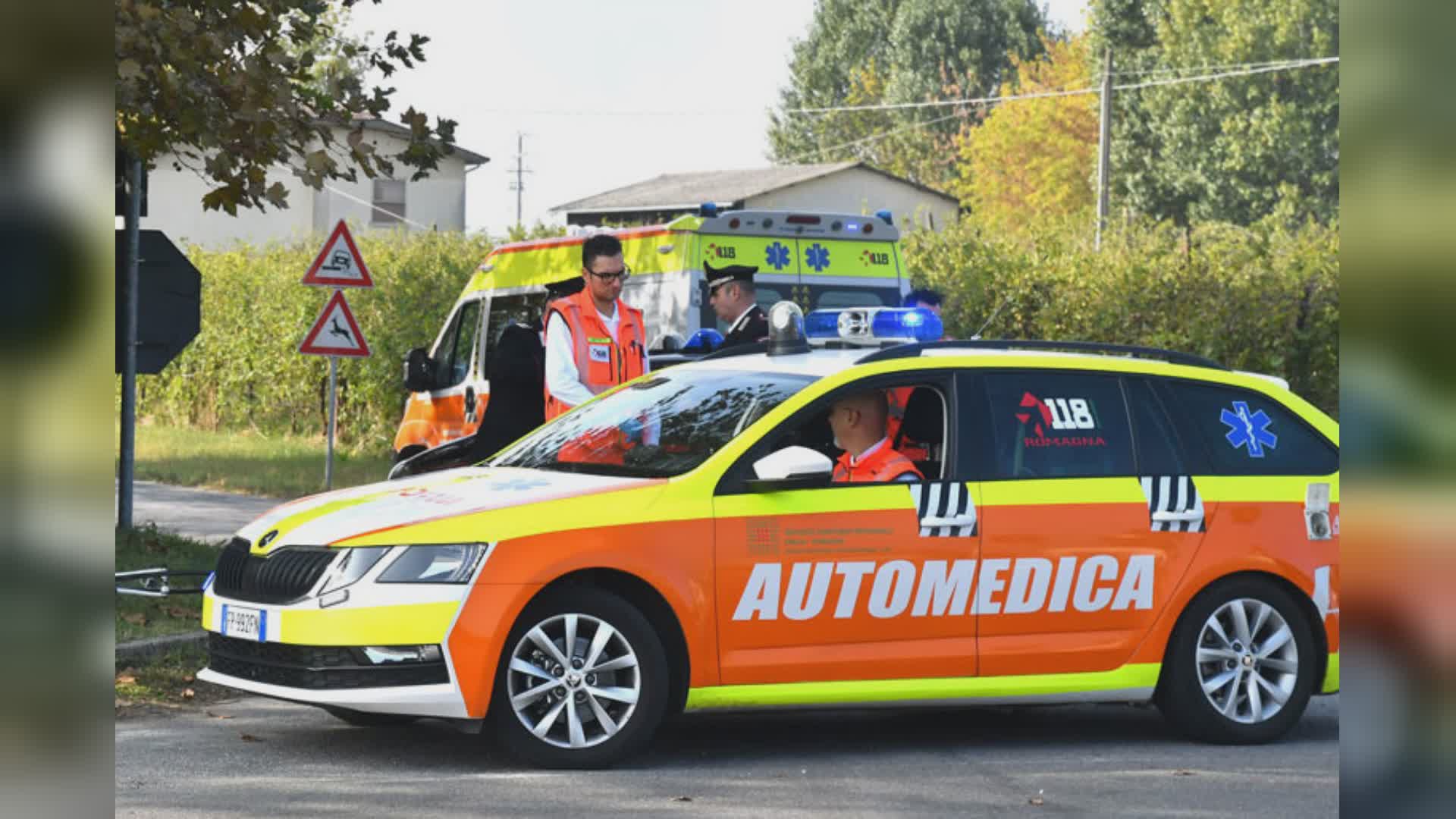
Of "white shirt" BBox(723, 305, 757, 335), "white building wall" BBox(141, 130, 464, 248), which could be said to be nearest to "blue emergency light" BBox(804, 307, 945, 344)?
"white shirt" BBox(723, 305, 757, 335)

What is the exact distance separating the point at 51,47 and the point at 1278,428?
24.7 feet

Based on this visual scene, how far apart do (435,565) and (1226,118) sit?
183 feet

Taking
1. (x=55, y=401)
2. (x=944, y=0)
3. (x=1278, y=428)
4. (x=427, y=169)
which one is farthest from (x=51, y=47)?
(x=944, y=0)

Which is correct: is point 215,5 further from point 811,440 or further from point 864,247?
point 864,247

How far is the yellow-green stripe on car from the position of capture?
692cm

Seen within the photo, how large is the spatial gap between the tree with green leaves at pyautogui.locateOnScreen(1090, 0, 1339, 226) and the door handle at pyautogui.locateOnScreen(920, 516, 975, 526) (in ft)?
170

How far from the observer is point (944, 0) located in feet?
268

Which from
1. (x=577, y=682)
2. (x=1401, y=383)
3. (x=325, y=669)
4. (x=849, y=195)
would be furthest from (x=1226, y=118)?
(x=1401, y=383)

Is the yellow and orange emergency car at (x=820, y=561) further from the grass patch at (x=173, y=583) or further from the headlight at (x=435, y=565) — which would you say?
the grass patch at (x=173, y=583)

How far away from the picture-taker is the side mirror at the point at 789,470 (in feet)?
23.0

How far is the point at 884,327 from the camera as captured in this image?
9.05 metres

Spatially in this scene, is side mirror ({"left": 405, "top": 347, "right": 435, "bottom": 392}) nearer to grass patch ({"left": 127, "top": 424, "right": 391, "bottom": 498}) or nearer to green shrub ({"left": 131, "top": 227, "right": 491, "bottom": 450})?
grass patch ({"left": 127, "top": 424, "right": 391, "bottom": 498})

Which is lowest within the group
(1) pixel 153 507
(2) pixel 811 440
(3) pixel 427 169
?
(1) pixel 153 507

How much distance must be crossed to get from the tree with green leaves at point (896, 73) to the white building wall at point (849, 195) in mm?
14731
